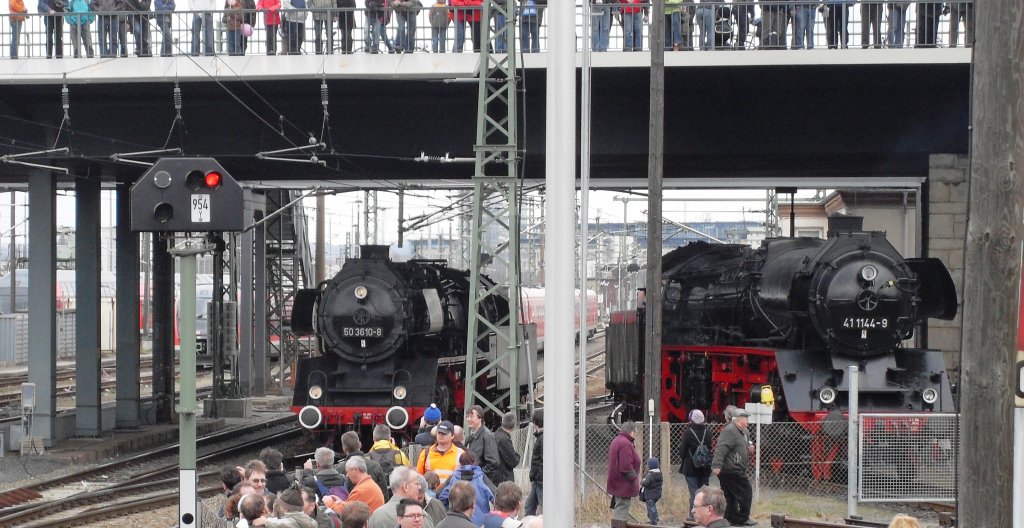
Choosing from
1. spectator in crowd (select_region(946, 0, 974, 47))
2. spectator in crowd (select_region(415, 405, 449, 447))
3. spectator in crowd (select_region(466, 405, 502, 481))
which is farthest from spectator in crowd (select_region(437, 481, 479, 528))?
spectator in crowd (select_region(946, 0, 974, 47))

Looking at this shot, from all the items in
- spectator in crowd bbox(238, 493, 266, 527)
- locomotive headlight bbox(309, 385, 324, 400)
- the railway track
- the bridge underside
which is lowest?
the railway track

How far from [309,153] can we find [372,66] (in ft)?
12.3

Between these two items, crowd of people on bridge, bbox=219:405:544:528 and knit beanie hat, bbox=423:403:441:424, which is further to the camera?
knit beanie hat, bbox=423:403:441:424

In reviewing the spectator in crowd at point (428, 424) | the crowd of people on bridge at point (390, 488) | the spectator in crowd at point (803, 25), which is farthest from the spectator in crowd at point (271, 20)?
the crowd of people on bridge at point (390, 488)

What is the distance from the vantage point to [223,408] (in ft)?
108

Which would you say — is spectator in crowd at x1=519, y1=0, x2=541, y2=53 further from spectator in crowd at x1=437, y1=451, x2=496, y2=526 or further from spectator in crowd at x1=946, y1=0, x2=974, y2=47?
spectator in crowd at x1=437, y1=451, x2=496, y2=526

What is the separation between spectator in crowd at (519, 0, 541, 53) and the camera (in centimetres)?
2155

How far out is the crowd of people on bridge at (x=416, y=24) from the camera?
68.3 feet

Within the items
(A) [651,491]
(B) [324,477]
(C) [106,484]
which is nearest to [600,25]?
(A) [651,491]

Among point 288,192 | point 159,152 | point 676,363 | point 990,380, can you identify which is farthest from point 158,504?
point 288,192

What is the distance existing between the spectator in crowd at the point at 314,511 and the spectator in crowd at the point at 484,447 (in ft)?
11.5

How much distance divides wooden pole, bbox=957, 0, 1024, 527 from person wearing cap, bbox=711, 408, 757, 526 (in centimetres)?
631

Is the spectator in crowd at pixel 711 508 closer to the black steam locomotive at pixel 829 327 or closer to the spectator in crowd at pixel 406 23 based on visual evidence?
the black steam locomotive at pixel 829 327

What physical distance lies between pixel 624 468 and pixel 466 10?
410 inches
